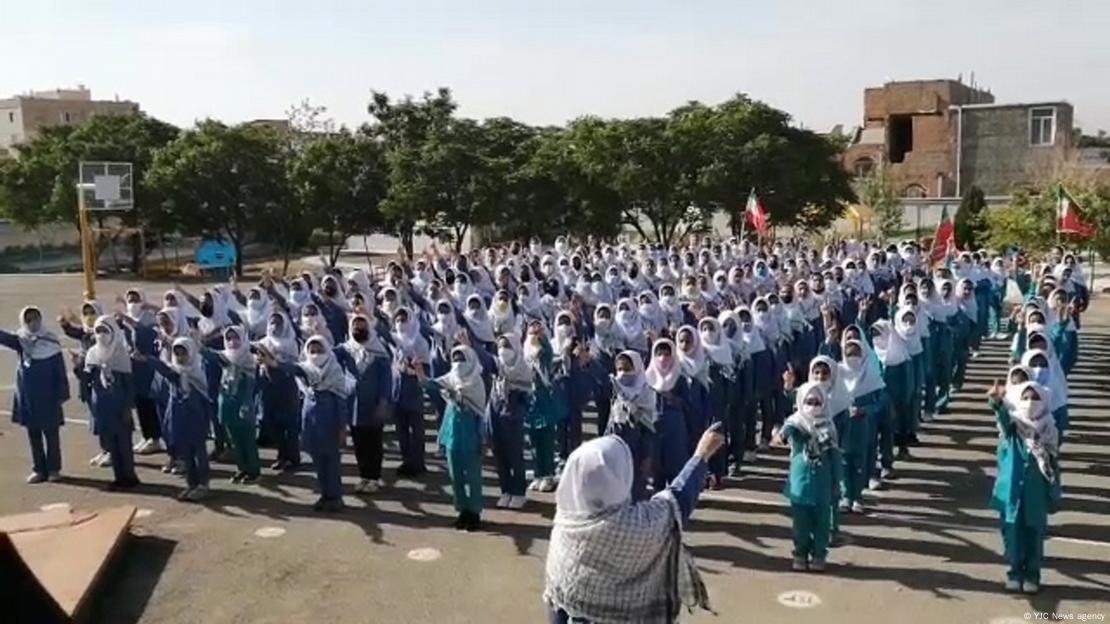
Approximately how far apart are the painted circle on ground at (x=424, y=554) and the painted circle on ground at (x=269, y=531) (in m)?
1.17

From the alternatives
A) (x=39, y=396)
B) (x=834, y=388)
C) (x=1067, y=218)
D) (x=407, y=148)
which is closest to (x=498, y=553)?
(x=834, y=388)

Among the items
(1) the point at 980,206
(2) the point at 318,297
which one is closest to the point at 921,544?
(2) the point at 318,297

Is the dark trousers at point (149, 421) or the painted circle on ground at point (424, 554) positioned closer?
the painted circle on ground at point (424, 554)

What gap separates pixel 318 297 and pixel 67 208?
22.5 meters

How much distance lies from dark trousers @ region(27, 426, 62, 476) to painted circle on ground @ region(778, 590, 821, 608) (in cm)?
669

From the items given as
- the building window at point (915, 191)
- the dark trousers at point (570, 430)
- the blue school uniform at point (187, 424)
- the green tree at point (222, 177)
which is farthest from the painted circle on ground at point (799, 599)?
the building window at point (915, 191)

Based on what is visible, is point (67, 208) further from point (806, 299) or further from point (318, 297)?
point (806, 299)

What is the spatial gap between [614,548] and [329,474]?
529 cm

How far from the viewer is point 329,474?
343 inches

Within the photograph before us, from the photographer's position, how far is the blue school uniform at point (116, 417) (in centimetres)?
929

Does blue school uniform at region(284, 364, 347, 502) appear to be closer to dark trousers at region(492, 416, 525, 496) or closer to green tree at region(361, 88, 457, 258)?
dark trousers at region(492, 416, 525, 496)

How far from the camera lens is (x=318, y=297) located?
1327cm

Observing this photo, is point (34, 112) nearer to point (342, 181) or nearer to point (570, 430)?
point (342, 181)

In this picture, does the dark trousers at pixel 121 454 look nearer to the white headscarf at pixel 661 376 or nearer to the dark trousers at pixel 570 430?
the dark trousers at pixel 570 430
